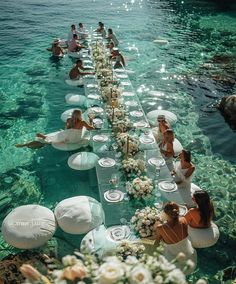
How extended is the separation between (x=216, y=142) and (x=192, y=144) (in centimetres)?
125

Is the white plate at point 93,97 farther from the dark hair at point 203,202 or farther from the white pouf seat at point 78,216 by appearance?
the dark hair at point 203,202

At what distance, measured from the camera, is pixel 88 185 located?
472 inches

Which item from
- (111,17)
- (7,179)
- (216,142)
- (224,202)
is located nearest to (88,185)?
(7,179)

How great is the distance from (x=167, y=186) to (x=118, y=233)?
2.34m

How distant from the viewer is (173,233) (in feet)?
26.1

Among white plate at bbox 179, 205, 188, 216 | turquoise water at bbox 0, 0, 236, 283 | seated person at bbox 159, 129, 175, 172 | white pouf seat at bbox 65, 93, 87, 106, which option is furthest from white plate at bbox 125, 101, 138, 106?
white plate at bbox 179, 205, 188, 216

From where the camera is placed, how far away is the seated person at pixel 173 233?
7832 mm

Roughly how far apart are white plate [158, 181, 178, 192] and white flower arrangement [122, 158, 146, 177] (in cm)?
86

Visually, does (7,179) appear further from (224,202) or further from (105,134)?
(224,202)

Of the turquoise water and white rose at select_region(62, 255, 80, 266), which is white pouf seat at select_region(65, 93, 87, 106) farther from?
white rose at select_region(62, 255, 80, 266)

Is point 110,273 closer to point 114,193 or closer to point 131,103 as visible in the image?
point 114,193

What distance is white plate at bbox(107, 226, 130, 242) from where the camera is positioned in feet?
27.7

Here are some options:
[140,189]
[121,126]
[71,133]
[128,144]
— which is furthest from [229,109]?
[140,189]

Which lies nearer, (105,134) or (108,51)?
(105,134)
